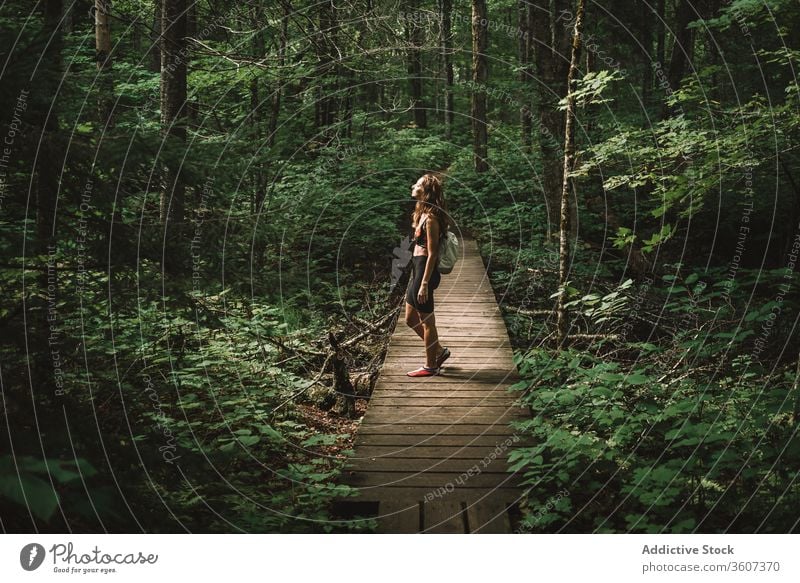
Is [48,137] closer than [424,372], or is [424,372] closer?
[48,137]

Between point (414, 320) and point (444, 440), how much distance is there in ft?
7.15

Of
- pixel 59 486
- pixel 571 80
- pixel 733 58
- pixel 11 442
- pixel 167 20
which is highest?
pixel 733 58

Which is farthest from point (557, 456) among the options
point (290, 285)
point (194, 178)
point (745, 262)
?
point (745, 262)

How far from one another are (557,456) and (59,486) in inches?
127

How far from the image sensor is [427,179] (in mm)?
6418

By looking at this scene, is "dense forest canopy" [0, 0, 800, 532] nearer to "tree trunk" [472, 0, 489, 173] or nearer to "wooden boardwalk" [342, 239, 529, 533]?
"wooden boardwalk" [342, 239, 529, 533]

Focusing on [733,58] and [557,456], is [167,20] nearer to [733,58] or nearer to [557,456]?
[557,456]

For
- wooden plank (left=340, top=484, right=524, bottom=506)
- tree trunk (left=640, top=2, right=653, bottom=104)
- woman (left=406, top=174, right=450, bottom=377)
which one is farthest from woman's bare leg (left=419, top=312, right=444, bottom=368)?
tree trunk (left=640, top=2, right=653, bottom=104)

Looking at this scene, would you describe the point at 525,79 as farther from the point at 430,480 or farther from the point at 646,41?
the point at 430,480

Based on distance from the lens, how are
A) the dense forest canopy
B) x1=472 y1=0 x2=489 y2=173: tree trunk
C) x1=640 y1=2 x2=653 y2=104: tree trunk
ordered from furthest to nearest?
1. x1=472 y1=0 x2=489 y2=173: tree trunk
2. x1=640 y1=2 x2=653 y2=104: tree trunk
3. the dense forest canopy

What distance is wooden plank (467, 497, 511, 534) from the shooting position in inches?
147

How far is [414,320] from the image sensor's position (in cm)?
698

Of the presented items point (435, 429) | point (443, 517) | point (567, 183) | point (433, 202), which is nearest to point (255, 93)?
point (433, 202)

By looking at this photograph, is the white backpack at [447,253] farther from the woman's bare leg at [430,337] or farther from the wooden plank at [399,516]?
the wooden plank at [399,516]
